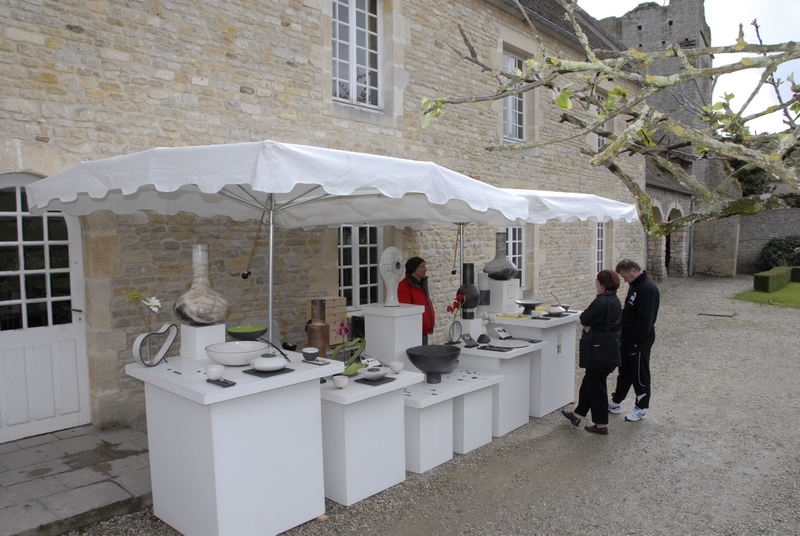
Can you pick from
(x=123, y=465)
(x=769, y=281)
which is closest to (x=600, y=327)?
(x=123, y=465)

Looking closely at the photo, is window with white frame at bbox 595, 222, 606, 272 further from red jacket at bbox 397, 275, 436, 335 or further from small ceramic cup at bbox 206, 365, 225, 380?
small ceramic cup at bbox 206, 365, 225, 380

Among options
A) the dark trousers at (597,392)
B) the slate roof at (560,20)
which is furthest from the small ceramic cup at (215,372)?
the slate roof at (560,20)

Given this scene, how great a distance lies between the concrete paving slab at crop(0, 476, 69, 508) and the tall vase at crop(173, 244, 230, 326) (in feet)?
4.75

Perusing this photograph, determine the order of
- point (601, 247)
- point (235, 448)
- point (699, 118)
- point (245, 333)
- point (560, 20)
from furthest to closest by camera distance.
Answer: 1. point (601, 247)
2. point (560, 20)
3. point (245, 333)
4. point (235, 448)
5. point (699, 118)

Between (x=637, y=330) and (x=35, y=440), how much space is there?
17.8 feet

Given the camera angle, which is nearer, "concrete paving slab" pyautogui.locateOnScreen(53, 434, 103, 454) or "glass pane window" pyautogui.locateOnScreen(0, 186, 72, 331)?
"concrete paving slab" pyautogui.locateOnScreen(53, 434, 103, 454)

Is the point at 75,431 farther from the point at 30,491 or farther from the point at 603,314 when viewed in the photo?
the point at 603,314

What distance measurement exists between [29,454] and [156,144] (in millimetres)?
2892

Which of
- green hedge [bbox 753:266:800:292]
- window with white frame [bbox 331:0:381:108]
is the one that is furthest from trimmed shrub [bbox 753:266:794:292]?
window with white frame [bbox 331:0:381:108]

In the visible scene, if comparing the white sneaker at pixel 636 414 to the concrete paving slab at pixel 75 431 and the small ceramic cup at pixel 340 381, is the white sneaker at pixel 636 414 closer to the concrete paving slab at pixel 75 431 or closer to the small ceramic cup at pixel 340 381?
the small ceramic cup at pixel 340 381

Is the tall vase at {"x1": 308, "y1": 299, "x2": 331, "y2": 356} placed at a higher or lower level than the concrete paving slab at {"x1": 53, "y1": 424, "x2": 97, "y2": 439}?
higher

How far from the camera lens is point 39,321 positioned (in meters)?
4.96

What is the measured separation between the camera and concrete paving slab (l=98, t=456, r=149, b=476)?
4088 millimetres

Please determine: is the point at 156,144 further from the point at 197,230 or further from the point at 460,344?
the point at 460,344
